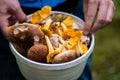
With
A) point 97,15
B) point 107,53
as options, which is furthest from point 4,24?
point 107,53

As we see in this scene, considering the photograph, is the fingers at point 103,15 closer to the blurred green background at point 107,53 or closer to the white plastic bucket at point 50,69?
the white plastic bucket at point 50,69

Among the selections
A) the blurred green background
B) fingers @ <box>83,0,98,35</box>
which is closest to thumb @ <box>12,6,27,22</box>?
fingers @ <box>83,0,98,35</box>

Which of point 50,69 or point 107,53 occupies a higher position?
point 50,69

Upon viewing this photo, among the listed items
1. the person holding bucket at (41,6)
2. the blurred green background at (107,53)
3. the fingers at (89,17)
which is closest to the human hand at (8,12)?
the person holding bucket at (41,6)

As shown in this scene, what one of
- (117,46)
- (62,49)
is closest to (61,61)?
(62,49)

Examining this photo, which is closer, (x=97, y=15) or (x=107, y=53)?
(x=97, y=15)

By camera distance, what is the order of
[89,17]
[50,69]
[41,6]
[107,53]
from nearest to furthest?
[50,69], [89,17], [41,6], [107,53]

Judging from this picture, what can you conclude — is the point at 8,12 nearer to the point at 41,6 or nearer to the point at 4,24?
the point at 4,24
